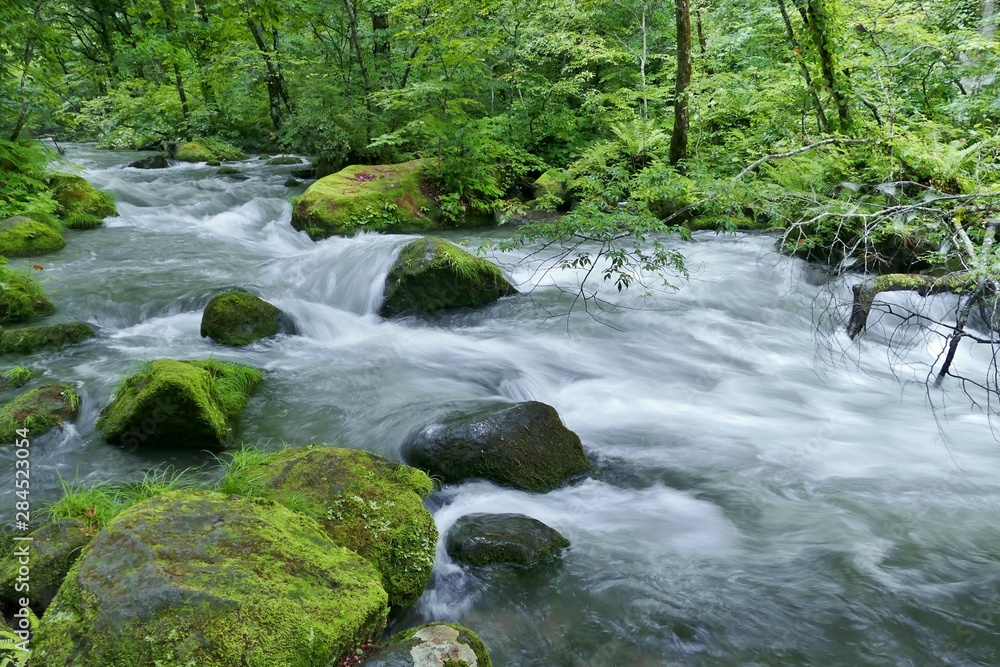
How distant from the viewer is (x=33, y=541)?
288cm

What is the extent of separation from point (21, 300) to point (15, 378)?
78.2 inches

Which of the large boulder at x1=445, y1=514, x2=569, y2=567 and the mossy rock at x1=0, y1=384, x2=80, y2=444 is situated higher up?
the mossy rock at x1=0, y1=384, x2=80, y2=444

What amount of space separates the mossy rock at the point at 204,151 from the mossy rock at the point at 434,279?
13691mm

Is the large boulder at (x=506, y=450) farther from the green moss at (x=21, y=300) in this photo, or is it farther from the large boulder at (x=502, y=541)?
the green moss at (x=21, y=300)

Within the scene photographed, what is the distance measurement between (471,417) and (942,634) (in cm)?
317

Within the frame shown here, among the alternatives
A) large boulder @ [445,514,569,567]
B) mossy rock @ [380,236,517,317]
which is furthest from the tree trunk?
large boulder @ [445,514,569,567]

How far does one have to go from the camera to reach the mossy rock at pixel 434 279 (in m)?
7.80

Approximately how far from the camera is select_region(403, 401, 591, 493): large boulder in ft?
14.3

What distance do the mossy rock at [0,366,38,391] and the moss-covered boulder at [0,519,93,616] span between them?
332 cm

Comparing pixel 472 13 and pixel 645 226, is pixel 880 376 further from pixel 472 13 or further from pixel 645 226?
pixel 472 13

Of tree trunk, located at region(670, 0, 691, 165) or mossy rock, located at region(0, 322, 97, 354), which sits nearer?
mossy rock, located at region(0, 322, 97, 354)

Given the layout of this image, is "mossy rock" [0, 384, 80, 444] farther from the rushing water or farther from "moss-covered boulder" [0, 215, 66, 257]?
"moss-covered boulder" [0, 215, 66, 257]

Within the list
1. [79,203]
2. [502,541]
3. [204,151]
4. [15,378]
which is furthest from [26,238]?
[204,151]

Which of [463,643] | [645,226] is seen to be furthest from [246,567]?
[645,226]
